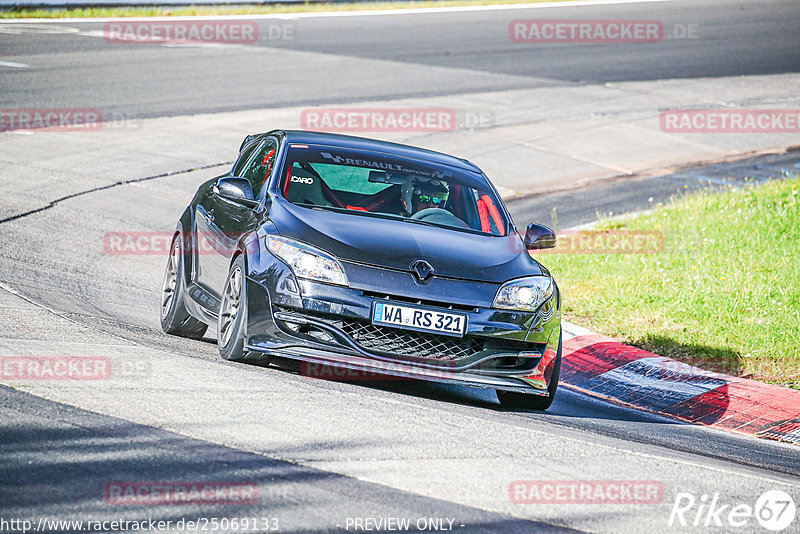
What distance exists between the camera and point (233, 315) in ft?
23.2

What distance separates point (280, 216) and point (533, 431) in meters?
2.17

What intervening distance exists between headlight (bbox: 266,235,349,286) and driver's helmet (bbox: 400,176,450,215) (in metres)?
1.26

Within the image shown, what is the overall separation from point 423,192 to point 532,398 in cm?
168

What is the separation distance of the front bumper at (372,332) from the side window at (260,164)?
1.38 metres

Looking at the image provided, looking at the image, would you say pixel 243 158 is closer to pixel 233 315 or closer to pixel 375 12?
pixel 233 315

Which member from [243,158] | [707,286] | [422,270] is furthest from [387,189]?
[707,286]

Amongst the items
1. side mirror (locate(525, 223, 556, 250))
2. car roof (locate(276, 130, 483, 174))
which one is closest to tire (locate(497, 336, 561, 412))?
side mirror (locate(525, 223, 556, 250))

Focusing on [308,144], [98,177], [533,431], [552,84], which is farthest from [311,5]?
[533,431]

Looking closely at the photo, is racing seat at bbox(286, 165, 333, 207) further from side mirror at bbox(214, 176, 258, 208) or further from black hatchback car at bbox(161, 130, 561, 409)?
side mirror at bbox(214, 176, 258, 208)

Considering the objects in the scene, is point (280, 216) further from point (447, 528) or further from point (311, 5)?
point (311, 5)

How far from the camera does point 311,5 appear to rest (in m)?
31.7

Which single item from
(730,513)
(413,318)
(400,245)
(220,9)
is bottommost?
(730,513)

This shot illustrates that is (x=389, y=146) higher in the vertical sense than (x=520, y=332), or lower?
higher

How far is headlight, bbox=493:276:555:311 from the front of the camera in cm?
683
